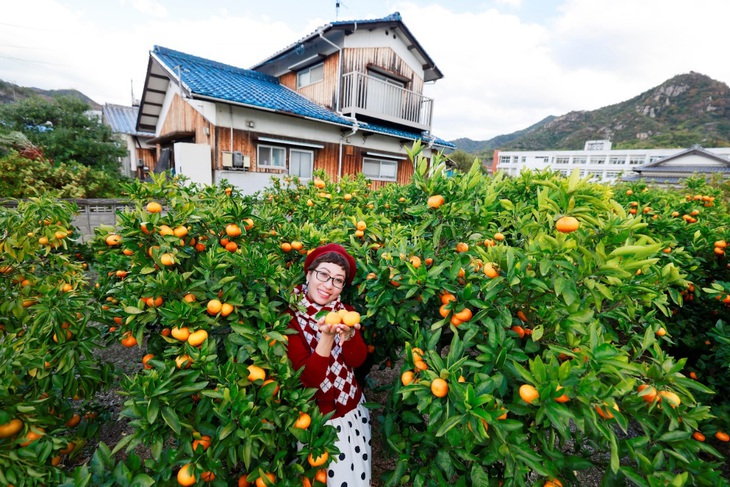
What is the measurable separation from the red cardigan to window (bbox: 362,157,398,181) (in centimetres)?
1011

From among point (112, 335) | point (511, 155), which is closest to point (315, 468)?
point (112, 335)

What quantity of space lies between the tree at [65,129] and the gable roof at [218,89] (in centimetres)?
167

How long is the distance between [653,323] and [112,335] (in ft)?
11.5

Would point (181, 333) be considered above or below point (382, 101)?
below

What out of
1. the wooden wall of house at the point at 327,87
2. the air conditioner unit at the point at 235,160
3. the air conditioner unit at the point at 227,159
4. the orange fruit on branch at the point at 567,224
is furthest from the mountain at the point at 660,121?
the orange fruit on branch at the point at 567,224

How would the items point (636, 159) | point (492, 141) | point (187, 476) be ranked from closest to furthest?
point (187, 476)
point (636, 159)
point (492, 141)

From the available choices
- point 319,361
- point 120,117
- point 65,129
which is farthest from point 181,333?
point 120,117

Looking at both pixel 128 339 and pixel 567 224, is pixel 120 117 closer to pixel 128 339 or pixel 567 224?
pixel 128 339

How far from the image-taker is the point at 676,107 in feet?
192

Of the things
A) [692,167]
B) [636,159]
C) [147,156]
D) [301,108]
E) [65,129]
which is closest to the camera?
[301,108]

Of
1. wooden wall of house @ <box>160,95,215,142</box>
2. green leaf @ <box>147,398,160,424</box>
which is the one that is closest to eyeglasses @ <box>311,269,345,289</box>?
green leaf @ <box>147,398,160,424</box>

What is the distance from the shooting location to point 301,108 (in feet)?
30.4

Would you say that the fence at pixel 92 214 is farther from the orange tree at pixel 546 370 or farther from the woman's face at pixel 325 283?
the orange tree at pixel 546 370

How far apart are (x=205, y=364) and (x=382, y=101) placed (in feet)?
37.9
